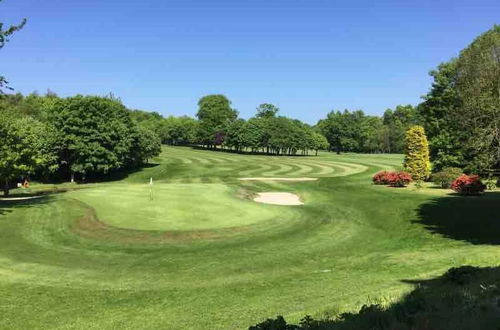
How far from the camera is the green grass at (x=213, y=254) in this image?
46.6 feet

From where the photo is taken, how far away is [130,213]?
29656mm

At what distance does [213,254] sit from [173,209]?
10.3 m

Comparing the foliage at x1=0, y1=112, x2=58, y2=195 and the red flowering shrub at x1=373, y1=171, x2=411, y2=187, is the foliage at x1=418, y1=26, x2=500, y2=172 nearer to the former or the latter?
the red flowering shrub at x1=373, y1=171, x2=411, y2=187

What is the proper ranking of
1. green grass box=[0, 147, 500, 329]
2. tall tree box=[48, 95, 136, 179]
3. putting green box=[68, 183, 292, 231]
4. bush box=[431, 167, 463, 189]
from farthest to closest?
1. tall tree box=[48, 95, 136, 179]
2. bush box=[431, 167, 463, 189]
3. putting green box=[68, 183, 292, 231]
4. green grass box=[0, 147, 500, 329]

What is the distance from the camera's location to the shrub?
44.5 metres

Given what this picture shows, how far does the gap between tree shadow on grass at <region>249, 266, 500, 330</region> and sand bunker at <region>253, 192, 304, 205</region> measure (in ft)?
95.6

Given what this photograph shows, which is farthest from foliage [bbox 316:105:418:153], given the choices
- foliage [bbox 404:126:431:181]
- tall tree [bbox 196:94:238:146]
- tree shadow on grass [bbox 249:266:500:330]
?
tree shadow on grass [bbox 249:266:500:330]

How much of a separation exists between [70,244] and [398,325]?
19958 millimetres

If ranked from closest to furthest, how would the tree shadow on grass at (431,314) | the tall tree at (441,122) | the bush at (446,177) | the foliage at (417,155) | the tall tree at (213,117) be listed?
the tree shadow on grass at (431,314) → the bush at (446,177) → the foliage at (417,155) → the tall tree at (441,122) → the tall tree at (213,117)

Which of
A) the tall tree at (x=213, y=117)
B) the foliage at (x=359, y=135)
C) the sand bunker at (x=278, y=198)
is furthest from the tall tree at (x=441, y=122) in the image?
the foliage at (x=359, y=135)

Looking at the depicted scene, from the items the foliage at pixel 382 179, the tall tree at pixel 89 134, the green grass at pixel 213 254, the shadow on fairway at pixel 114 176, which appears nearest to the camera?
the green grass at pixel 213 254

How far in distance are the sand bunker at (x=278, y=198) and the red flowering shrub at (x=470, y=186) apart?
44.3ft

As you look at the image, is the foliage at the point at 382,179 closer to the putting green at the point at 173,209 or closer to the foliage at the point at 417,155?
the foliage at the point at 417,155

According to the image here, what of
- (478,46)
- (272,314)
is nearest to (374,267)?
(272,314)
